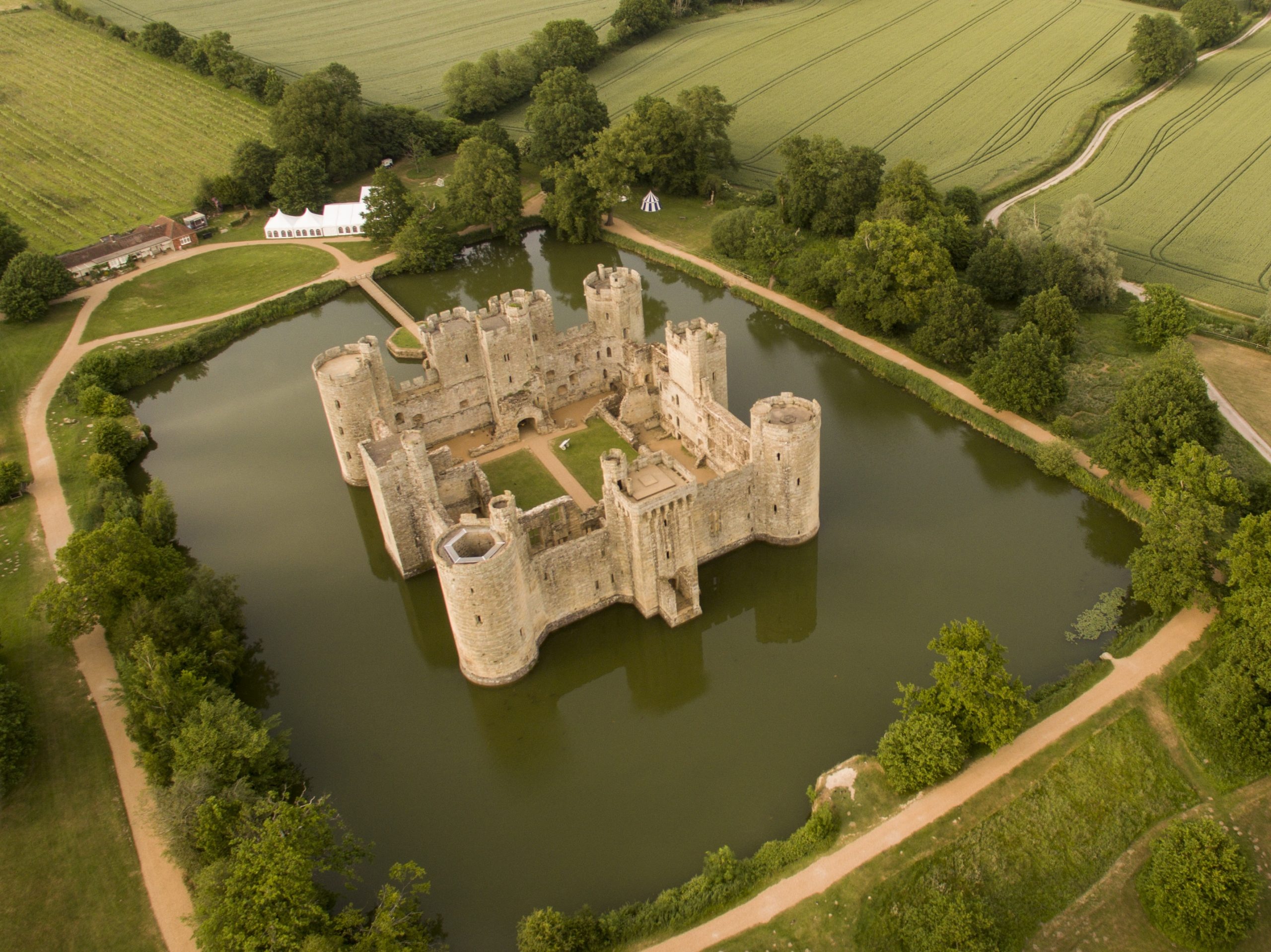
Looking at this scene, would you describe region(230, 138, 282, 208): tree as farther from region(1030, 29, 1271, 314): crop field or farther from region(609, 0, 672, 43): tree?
region(1030, 29, 1271, 314): crop field

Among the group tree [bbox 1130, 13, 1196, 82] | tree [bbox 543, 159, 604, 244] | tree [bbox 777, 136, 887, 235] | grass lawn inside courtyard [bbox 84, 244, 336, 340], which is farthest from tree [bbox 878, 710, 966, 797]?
tree [bbox 1130, 13, 1196, 82]

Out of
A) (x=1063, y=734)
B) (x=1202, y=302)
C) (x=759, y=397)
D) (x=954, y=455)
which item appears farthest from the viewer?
(x=1202, y=302)

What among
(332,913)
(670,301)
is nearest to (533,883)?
(332,913)

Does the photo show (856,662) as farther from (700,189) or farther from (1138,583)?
(700,189)

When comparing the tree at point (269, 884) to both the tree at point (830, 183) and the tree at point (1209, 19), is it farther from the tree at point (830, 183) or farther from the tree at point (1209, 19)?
the tree at point (1209, 19)

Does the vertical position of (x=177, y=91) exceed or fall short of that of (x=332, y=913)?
it exceeds it

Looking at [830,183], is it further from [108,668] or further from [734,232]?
[108,668]
